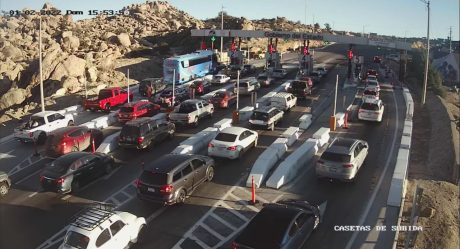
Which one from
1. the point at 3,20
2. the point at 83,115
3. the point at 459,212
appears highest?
the point at 3,20

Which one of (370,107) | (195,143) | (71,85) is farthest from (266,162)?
(71,85)

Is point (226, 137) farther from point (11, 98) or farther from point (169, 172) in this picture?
point (11, 98)

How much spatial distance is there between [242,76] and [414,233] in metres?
43.1

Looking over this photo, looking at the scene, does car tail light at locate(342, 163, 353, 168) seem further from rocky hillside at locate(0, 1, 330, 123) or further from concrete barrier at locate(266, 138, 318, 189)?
rocky hillside at locate(0, 1, 330, 123)

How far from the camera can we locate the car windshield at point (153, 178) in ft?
54.0

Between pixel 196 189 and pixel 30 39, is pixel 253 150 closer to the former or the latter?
pixel 196 189

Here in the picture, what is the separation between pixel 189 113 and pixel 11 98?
933 inches

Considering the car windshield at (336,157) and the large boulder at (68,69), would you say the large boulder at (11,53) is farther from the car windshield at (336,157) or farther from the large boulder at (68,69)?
the car windshield at (336,157)

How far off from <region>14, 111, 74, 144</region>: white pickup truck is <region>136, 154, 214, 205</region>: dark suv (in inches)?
463

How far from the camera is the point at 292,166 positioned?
20.1m

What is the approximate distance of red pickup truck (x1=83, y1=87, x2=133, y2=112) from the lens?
33750mm

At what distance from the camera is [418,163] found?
24.3m

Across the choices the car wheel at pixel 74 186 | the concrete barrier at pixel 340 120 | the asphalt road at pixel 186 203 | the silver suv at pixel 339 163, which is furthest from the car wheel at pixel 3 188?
the concrete barrier at pixel 340 120

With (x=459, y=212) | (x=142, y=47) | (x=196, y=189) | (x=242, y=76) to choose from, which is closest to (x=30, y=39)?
(x=142, y=47)
